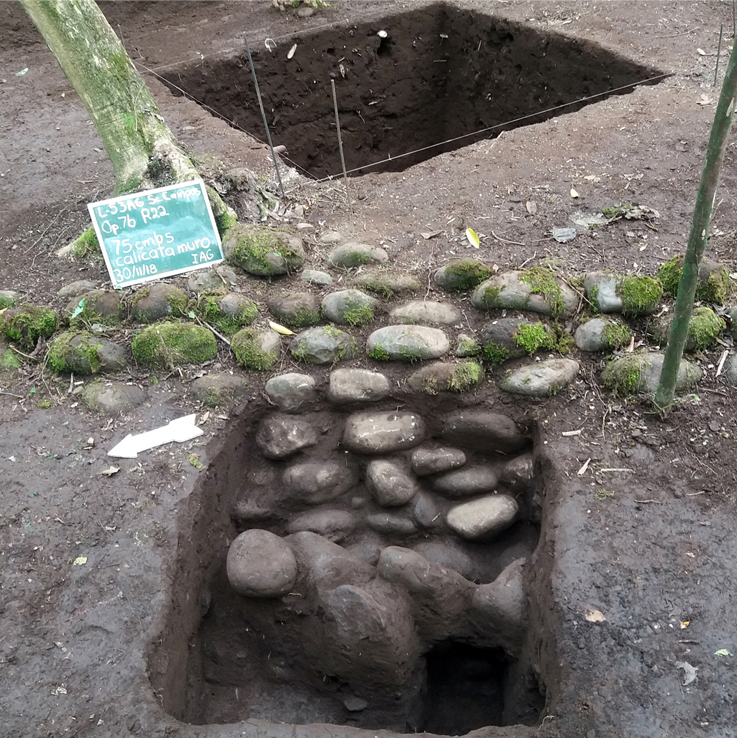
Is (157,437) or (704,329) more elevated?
(704,329)

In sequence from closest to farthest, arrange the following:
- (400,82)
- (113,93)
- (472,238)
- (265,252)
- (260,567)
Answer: (260,567)
(265,252)
(472,238)
(113,93)
(400,82)

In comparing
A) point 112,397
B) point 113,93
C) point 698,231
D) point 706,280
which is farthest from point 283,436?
point 113,93

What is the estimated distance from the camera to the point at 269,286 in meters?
3.41

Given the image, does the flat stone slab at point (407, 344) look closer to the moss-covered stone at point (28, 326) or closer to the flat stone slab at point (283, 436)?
the flat stone slab at point (283, 436)

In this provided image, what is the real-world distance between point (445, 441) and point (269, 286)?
1146 mm

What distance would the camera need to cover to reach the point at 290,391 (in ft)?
9.82

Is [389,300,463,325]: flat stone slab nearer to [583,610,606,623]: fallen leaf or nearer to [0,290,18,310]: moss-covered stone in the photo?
[583,610,606,623]: fallen leaf

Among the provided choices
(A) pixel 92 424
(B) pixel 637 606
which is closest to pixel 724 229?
(B) pixel 637 606

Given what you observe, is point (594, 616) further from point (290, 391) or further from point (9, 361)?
point (9, 361)

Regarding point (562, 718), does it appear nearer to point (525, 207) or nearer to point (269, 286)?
point (269, 286)

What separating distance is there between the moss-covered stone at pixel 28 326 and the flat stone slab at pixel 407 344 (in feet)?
4.80

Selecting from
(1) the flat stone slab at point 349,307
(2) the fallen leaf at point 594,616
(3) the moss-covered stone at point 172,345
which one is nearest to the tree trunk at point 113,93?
(3) the moss-covered stone at point 172,345

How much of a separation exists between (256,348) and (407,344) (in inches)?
25.7

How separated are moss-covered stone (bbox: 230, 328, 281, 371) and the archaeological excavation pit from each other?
0.22 m
